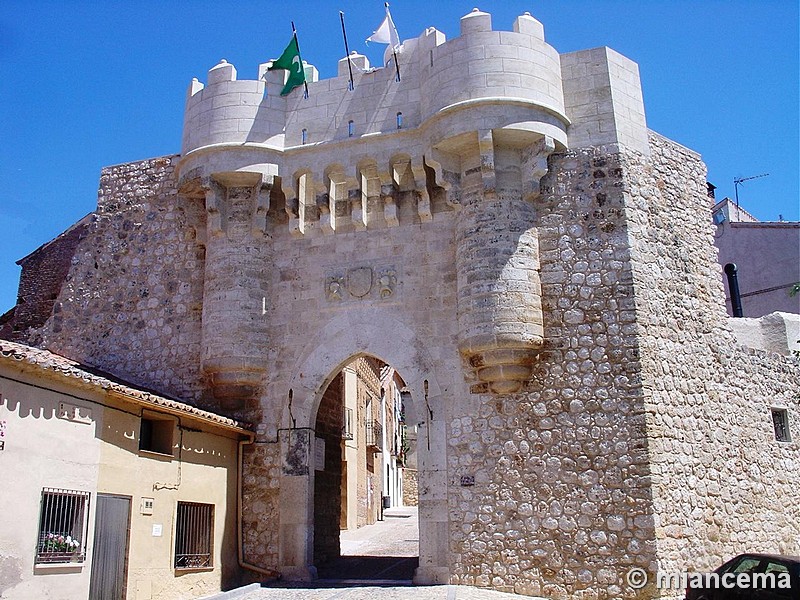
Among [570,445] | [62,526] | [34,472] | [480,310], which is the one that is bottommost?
[62,526]

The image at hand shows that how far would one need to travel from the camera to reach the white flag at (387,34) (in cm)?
1307

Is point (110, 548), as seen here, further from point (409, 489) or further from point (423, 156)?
point (409, 489)

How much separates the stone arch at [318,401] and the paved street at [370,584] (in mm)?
415

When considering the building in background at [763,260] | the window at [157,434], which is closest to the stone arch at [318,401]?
the window at [157,434]

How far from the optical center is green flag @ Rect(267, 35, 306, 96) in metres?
13.3

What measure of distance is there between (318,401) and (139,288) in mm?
4169

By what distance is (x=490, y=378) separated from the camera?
11.1 m

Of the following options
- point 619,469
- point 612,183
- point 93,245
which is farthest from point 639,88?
point 93,245

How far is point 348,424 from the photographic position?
72.3ft

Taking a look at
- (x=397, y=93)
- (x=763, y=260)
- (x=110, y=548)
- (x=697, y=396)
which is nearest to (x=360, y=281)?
(x=397, y=93)

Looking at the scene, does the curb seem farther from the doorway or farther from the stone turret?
the stone turret

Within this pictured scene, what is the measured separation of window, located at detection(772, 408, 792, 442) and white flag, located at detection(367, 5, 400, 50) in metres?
9.07

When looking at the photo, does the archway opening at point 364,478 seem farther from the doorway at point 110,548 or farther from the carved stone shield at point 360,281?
the doorway at point 110,548

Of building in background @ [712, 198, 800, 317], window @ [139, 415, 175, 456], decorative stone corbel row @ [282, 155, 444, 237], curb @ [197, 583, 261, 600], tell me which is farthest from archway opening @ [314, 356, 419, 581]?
building in background @ [712, 198, 800, 317]
